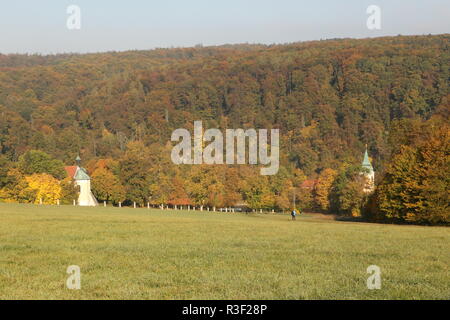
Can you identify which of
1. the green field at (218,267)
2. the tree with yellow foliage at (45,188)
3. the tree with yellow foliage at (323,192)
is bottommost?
the tree with yellow foliage at (323,192)

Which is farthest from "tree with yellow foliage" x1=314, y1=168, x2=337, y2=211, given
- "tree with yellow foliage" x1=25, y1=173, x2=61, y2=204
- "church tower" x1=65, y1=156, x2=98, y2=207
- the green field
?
the green field

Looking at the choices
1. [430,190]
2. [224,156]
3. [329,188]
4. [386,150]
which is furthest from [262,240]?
[386,150]

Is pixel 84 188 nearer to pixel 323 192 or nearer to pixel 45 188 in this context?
pixel 45 188

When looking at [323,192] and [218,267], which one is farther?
[323,192]

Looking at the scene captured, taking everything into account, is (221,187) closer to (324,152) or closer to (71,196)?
(71,196)

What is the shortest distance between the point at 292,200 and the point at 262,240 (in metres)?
95.6

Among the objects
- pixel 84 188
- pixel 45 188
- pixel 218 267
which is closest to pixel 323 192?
pixel 84 188

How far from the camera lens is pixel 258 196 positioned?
391 ft

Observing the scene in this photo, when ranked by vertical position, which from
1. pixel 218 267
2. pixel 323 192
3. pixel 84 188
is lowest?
pixel 323 192

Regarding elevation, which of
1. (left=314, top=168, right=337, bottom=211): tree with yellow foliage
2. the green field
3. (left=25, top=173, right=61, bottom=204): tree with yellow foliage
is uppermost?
the green field

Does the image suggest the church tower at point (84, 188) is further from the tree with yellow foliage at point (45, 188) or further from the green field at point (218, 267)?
the green field at point (218, 267)

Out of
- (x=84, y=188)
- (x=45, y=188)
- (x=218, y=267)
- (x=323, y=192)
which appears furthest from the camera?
(x=84, y=188)

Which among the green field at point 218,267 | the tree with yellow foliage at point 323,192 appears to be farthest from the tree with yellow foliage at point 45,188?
the green field at point 218,267

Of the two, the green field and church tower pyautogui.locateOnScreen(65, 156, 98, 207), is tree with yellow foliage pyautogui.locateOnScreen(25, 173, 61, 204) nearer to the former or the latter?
church tower pyautogui.locateOnScreen(65, 156, 98, 207)
